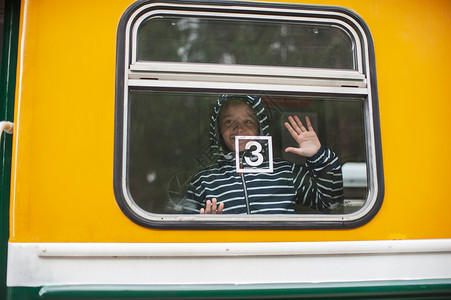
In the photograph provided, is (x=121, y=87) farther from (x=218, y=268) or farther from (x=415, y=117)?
(x=415, y=117)

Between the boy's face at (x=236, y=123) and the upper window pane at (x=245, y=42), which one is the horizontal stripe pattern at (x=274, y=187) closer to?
the boy's face at (x=236, y=123)

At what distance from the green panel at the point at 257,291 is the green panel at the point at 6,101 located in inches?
8.4

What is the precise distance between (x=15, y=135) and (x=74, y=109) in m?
0.22

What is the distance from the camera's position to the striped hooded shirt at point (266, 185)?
1.71 meters

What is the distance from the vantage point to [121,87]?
1.52 m

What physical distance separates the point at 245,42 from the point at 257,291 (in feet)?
3.33

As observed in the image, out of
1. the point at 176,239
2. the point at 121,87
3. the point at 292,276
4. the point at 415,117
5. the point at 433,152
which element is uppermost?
the point at 121,87

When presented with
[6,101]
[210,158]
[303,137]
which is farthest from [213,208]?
[6,101]

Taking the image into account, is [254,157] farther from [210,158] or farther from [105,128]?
[105,128]

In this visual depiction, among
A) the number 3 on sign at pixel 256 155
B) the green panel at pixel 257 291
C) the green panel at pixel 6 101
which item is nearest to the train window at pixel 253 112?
the number 3 on sign at pixel 256 155

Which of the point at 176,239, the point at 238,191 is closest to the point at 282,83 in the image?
the point at 238,191

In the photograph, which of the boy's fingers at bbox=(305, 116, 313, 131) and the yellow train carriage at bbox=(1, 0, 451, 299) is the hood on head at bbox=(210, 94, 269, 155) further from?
the boy's fingers at bbox=(305, 116, 313, 131)

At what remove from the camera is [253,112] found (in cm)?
177

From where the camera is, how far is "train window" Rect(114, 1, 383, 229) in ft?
5.07
